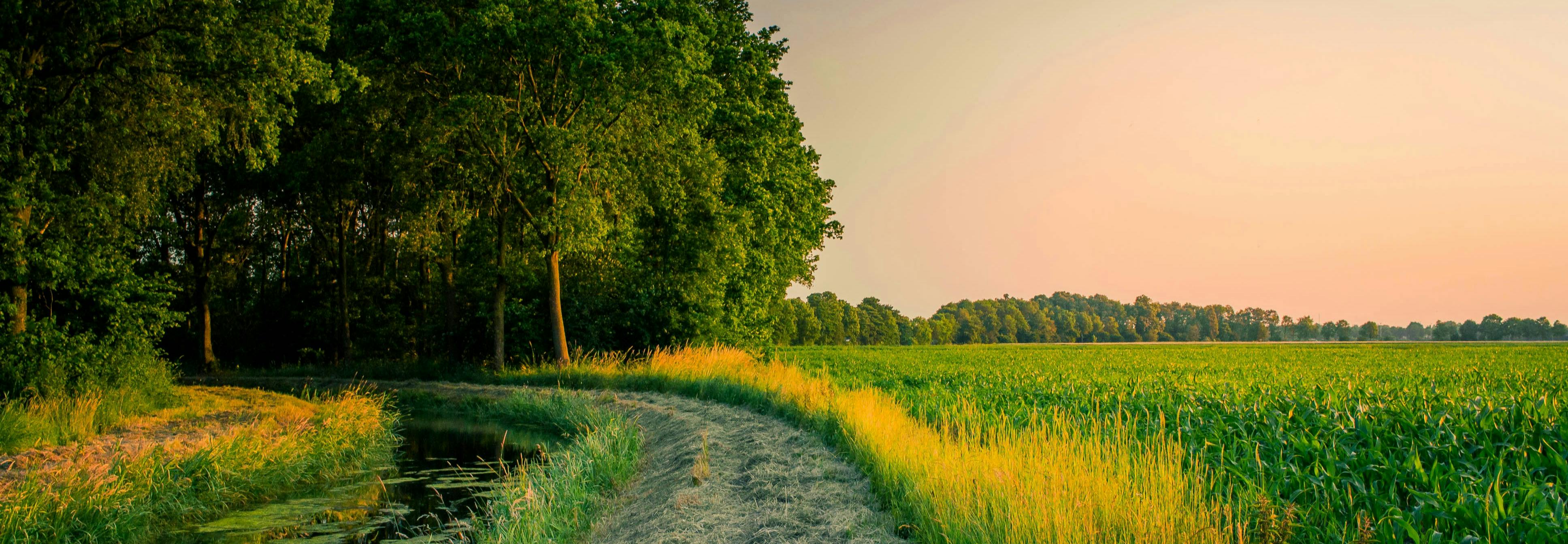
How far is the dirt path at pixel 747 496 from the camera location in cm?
702

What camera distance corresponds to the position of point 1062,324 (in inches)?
5984

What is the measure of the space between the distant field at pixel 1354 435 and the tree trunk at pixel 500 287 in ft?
37.8

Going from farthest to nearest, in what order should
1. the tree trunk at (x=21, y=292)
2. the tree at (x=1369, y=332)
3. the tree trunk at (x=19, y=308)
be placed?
the tree at (x=1369, y=332)
the tree trunk at (x=19, y=308)
the tree trunk at (x=21, y=292)

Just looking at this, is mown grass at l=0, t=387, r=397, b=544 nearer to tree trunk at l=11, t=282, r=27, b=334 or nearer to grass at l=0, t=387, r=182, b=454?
grass at l=0, t=387, r=182, b=454

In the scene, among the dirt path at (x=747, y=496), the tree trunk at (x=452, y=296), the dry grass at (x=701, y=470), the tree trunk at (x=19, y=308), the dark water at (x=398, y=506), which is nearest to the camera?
the dirt path at (x=747, y=496)

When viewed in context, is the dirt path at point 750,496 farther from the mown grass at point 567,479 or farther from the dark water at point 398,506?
the dark water at point 398,506

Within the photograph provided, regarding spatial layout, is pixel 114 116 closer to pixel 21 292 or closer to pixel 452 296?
pixel 21 292

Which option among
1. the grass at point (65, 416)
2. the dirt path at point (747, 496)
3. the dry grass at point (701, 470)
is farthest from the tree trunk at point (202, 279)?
the dry grass at point (701, 470)

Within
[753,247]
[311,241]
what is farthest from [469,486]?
[311,241]

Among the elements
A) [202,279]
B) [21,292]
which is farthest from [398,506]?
[202,279]

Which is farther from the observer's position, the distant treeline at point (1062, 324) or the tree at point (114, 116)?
the distant treeline at point (1062, 324)

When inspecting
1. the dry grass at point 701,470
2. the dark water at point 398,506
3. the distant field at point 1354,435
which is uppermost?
the distant field at point 1354,435

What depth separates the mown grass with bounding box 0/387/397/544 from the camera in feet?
25.7

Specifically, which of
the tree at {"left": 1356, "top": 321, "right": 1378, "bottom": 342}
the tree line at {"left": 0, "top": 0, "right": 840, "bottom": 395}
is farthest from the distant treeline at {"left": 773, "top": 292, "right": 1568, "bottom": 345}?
the tree line at {"left": 0, "top": 0, "right": 840, "bottom": 395}
